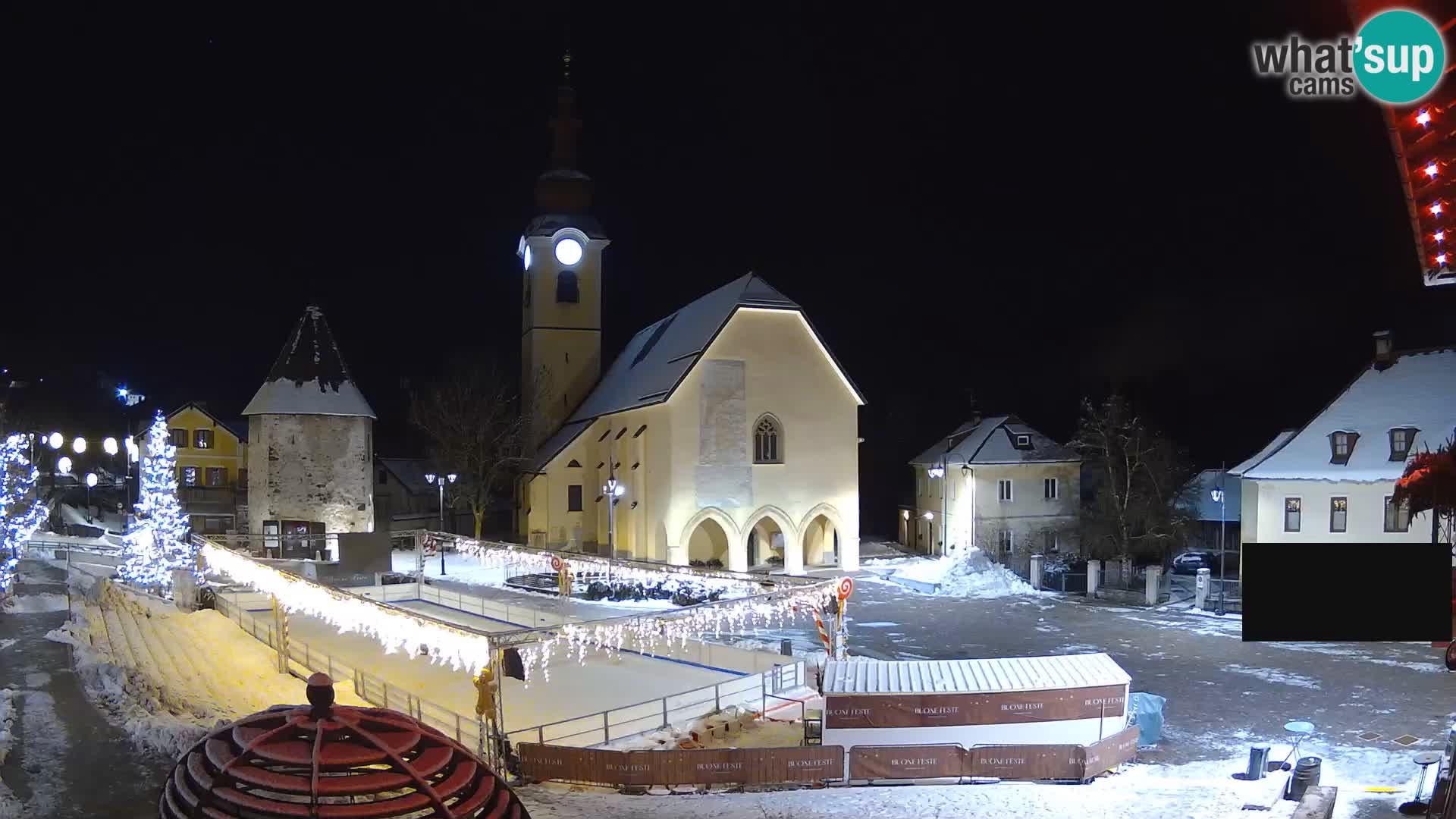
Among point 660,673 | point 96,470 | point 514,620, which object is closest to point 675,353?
point 514,620

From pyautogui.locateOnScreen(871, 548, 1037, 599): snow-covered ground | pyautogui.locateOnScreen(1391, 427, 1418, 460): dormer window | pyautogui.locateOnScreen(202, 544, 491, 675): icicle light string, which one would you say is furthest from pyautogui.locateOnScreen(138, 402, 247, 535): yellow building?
pyautogui.locateOnScreen(1391, 427, 1418, 460): dormer window

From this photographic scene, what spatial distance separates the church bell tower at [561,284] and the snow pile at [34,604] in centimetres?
2467

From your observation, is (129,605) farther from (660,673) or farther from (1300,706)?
(1300,706)

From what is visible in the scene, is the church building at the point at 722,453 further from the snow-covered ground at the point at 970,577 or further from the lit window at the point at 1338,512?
the lit window at the point at 1338,512

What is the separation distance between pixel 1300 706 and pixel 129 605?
2756cm

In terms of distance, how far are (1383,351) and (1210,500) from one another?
1598cm

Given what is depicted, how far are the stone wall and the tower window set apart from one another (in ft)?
42.4

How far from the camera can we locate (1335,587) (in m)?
5.60

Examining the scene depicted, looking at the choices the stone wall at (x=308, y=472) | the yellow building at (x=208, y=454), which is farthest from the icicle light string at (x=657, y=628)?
the yellow building at (x=208, y=454)

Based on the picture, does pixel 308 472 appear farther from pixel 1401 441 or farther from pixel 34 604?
pixel 1401 441

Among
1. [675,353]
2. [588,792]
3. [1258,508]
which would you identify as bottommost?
[588,792]

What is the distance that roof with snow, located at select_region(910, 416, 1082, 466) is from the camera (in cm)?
4241

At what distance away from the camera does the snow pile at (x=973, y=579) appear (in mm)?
32969
